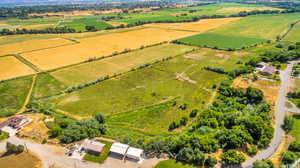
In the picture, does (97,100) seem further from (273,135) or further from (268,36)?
(268,36)

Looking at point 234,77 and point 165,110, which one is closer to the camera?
point 165,110

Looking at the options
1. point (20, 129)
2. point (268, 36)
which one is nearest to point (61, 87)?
point (20, 129)

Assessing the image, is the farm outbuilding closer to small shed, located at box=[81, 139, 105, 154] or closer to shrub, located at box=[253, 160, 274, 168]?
small shed, located at box=[81, 139, 105, 154]

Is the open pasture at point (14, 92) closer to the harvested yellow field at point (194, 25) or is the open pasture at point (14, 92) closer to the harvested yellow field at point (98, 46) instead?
the harvested yellow field at point (98, 46)

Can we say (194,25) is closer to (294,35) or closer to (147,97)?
(294,35)

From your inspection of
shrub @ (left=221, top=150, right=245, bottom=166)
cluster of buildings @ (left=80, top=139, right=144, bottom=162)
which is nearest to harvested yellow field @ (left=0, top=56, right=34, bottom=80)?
cluster of buildings @ (left=80, top=139, right=144, bottom=162)

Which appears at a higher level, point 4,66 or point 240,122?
point 4,66
